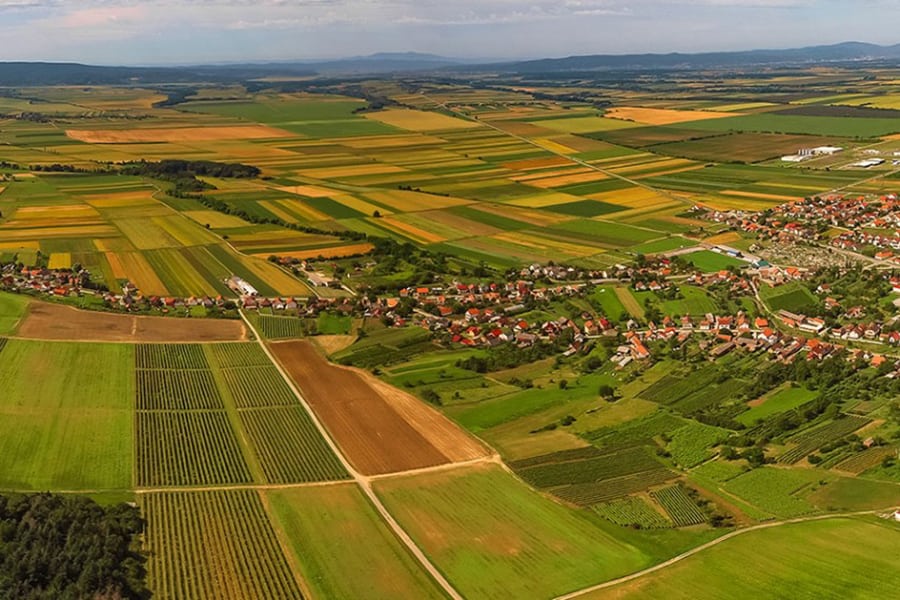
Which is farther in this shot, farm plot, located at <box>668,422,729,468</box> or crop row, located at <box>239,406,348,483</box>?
farm plot, located at <box>668,422,729,468</box>

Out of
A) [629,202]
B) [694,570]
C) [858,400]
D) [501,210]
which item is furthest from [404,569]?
[629,202]

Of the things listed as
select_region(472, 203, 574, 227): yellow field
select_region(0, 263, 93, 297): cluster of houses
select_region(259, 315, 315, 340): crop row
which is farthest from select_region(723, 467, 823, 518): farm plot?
select_region(472, 203, 574, 227): yellow field

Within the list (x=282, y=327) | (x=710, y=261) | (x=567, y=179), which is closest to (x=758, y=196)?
(x=567, y=179)

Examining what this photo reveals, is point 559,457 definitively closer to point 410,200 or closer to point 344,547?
point 344,547

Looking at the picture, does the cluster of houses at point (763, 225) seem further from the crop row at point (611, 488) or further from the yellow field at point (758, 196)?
the crop row at point (611, 488)

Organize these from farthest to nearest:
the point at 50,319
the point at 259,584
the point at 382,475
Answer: the point at 50,319, the point at 382,475, the point at 259,584

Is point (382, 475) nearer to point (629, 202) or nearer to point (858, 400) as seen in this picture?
point (858, 400)

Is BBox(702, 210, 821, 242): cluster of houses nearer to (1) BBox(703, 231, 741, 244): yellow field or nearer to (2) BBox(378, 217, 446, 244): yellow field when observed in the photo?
(1) BBox(703, 231, 741, 244): yellow field
